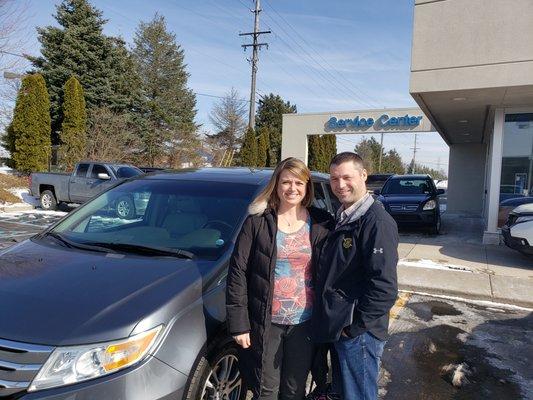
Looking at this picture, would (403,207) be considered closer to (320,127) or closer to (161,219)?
(161,219)

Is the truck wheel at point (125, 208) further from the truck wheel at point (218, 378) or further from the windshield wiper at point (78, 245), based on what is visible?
the truck wheel at point (218, 378)

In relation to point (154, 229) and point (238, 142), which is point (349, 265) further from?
point (238, 142)

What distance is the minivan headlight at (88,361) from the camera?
6.38ft

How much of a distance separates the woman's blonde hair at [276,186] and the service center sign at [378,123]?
67.4ft

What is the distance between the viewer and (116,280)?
8.10 ft

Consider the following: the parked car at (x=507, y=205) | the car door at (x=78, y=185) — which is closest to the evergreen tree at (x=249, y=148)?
the car door at (x=78, y=185)

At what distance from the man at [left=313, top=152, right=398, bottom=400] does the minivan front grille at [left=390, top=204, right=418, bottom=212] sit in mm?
10146

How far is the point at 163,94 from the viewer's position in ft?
128

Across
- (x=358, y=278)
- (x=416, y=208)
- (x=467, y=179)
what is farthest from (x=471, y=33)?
(x=467, y=179)

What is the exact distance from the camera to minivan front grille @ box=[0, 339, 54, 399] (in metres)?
1.93

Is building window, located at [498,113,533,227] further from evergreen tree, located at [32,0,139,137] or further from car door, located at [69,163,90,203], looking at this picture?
evergreen tree, located at [32,0,139,137]

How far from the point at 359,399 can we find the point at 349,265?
751mm

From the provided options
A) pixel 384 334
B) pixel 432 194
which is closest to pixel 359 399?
pixel 384 334

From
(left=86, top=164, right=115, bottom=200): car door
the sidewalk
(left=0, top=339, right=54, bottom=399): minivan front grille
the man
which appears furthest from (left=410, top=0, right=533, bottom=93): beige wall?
(left=86, top=164, right=115, bottom=200): car door
